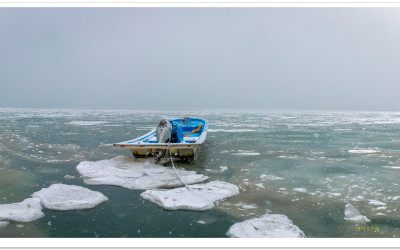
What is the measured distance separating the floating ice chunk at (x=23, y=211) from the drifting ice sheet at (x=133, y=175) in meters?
1.76

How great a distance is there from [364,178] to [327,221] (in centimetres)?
372

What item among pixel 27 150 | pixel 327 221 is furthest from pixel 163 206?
pixel 27 150

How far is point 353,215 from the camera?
5.12 m

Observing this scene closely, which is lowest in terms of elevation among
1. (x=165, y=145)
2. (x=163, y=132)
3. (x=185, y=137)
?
→ (x=185, y=137)

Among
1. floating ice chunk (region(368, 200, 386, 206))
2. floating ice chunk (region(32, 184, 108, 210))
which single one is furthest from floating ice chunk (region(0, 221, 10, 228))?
floating ice chunk (region(368, 200, 386, 206))

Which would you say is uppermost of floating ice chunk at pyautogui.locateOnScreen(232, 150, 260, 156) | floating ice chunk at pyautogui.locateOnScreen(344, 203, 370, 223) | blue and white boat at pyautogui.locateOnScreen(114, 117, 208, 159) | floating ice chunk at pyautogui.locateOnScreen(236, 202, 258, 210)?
blue and white boat at pyautogui.locateOnScreen(114, 117, 208, 159)

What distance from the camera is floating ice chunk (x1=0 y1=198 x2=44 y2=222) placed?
4723 mm

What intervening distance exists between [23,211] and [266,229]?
432cm

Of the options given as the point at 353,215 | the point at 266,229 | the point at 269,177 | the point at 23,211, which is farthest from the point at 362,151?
the point at 23,211

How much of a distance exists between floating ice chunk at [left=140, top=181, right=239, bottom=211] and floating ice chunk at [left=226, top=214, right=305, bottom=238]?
1.00 metres

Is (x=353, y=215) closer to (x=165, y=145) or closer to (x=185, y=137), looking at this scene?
(x=165, y=145)

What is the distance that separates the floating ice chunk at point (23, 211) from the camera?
4723 mm

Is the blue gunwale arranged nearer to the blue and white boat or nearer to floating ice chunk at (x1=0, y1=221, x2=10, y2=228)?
the blue and white boat

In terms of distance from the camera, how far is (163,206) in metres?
5.41
